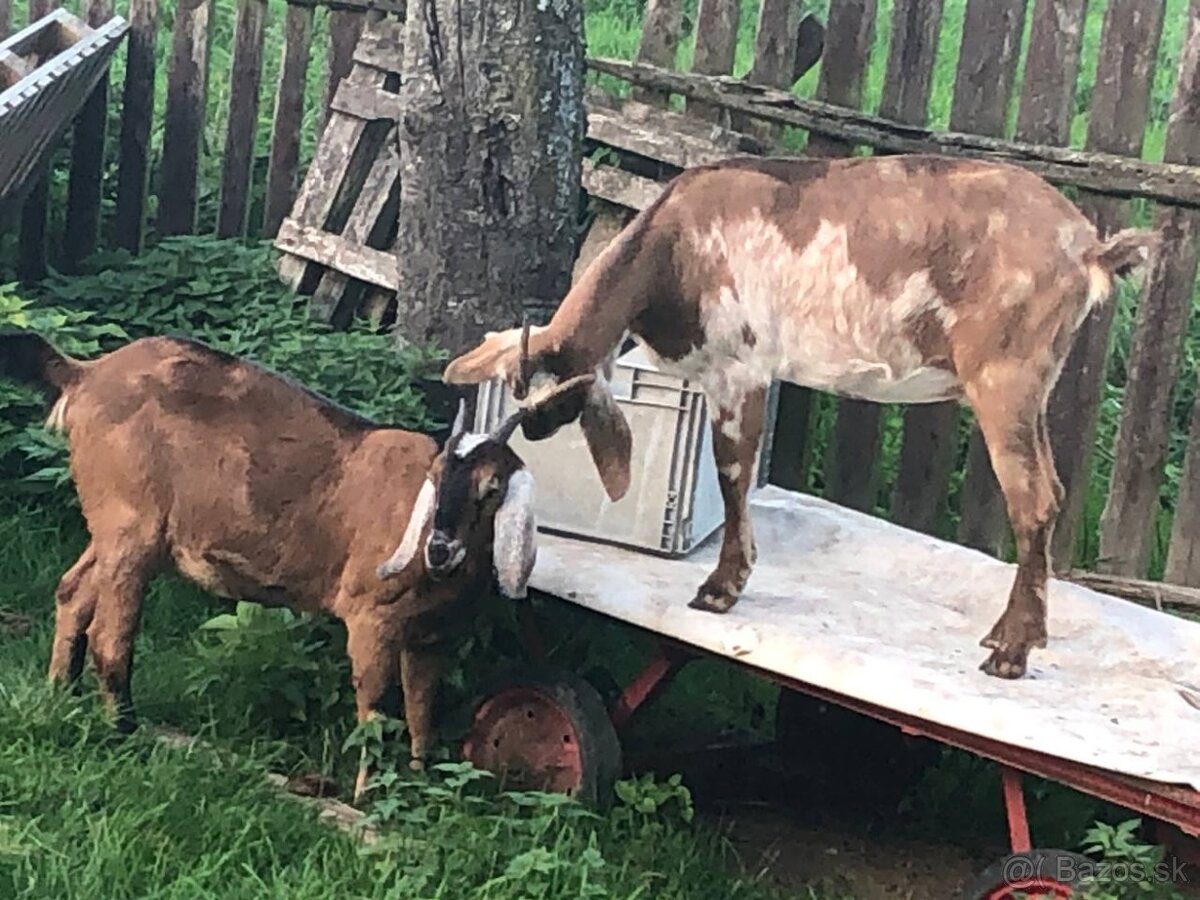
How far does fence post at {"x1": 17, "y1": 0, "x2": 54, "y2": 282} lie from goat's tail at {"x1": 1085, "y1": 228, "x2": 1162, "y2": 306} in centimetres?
454

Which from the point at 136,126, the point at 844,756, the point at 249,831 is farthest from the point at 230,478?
the point at 136,126

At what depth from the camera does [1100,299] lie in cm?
370

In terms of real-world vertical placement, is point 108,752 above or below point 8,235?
below

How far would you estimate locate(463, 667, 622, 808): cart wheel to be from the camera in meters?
4.00

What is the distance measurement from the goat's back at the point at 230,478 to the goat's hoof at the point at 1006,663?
4.39 feet

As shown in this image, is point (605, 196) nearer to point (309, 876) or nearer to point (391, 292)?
point (391, 292)

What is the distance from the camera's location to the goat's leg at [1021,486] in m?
Result: 3.64

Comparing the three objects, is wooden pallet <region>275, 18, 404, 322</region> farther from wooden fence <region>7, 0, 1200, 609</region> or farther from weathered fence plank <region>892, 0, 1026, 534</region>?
weathered fence plank <region>892, 0, 1026, 534</region>

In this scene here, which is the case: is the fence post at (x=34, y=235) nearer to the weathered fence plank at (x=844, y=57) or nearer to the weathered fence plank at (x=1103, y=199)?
the weathered fence plank at (x=844, y=57)

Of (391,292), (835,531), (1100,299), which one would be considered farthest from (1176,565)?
(391,292)

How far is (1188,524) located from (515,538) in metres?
2.60

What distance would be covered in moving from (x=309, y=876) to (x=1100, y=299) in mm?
2060

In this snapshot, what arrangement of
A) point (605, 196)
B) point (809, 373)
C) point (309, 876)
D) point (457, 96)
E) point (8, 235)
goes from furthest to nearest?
point (8, 235), point (605, 196), point (457, 96), point (809, 373), point (309, 876)

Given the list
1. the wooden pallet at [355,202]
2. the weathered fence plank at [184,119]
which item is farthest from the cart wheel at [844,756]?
the weathered fence plank at [184,119]
